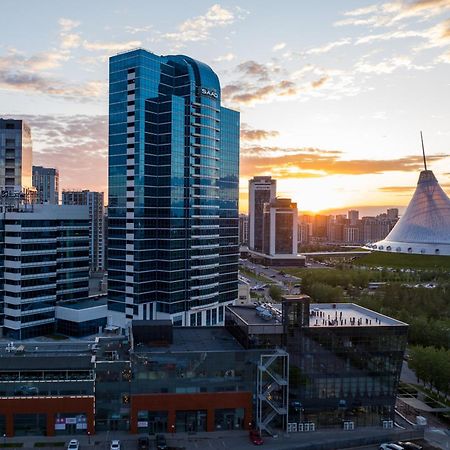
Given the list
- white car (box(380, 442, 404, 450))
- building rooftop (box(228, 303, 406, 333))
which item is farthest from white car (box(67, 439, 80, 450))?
white car (box(380, 442, 404, 450))

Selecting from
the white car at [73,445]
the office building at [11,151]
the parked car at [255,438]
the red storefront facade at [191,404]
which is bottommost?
the parked car at [255,438]

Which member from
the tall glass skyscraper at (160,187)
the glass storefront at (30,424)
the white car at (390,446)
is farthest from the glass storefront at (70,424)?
the tall glass skyscraper at (160,187)

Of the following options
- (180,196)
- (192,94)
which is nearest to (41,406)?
(180,196)

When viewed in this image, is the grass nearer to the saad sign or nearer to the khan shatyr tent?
the khan shatyr tent

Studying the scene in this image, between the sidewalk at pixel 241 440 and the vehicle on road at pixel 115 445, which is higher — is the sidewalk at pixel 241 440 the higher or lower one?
the lower one

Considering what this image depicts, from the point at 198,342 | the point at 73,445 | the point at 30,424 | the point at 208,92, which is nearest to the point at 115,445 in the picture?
the point at 73,445

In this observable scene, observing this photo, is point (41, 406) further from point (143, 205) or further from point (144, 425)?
point (143, 205)

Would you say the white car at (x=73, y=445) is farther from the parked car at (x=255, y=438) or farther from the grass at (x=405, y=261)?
the grass at (x=405, y=261)
